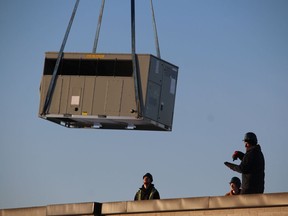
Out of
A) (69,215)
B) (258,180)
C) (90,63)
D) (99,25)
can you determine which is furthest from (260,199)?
(99,25)

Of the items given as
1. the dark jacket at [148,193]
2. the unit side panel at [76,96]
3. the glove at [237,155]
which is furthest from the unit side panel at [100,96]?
the glove at [237,155]

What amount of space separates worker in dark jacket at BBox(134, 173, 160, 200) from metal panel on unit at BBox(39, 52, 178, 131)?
6.47 m

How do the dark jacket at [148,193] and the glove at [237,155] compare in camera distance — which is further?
the dark jacket at [148,193]

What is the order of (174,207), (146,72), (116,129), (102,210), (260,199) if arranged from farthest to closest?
(116,129), (146,72), (102,210), (174,207), (260,199)

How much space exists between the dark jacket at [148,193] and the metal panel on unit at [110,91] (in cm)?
644

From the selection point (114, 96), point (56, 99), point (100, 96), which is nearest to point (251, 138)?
point (114, 96)

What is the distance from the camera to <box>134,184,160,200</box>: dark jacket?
60.4ft

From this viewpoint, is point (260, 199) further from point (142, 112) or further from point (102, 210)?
point (142, 112)

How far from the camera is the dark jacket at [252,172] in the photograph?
1586cm

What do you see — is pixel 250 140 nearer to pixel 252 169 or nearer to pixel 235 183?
pixel 252 169

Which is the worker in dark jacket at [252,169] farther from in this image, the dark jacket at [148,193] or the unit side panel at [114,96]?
the unit side panel at [114,96]

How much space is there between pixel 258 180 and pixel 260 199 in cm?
97

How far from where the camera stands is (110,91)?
25594 millimetres

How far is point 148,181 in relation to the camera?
18.5m
